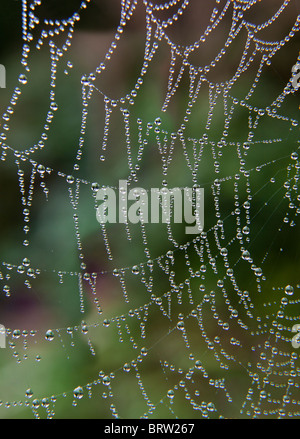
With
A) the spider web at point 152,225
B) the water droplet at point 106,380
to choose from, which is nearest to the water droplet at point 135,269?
the spider web at point 152,225

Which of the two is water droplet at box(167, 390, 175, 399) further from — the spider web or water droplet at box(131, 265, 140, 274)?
water droplet at box(131, 265, 140, 274)

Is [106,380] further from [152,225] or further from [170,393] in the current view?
[152,225]

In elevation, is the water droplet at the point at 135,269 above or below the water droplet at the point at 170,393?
above

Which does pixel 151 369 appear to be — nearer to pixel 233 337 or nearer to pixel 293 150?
pixel 233 337

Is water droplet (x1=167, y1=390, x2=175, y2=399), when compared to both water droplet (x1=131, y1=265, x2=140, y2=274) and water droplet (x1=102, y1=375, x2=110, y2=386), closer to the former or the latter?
water droplet (x1=102, y1=375, x2=110, y2=386)

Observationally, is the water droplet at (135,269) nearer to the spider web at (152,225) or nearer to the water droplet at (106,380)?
the spider web at (152,225)

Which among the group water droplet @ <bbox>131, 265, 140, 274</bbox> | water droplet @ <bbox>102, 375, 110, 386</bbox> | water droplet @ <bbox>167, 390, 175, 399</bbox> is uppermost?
water droplet @ <bbox>131, 265, 140, 274</bbox>

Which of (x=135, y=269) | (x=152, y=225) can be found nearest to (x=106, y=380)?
(x=135, y=269)

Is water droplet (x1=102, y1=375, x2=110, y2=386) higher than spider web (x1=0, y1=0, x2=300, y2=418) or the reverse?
the reverse

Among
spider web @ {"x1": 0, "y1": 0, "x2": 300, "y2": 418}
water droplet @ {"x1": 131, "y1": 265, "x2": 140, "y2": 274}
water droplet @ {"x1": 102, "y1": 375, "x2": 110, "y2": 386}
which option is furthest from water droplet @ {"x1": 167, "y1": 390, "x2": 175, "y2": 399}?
water droplet @ {"x1": 131, "y1": 265, "x2": 140, "y2": 274}
